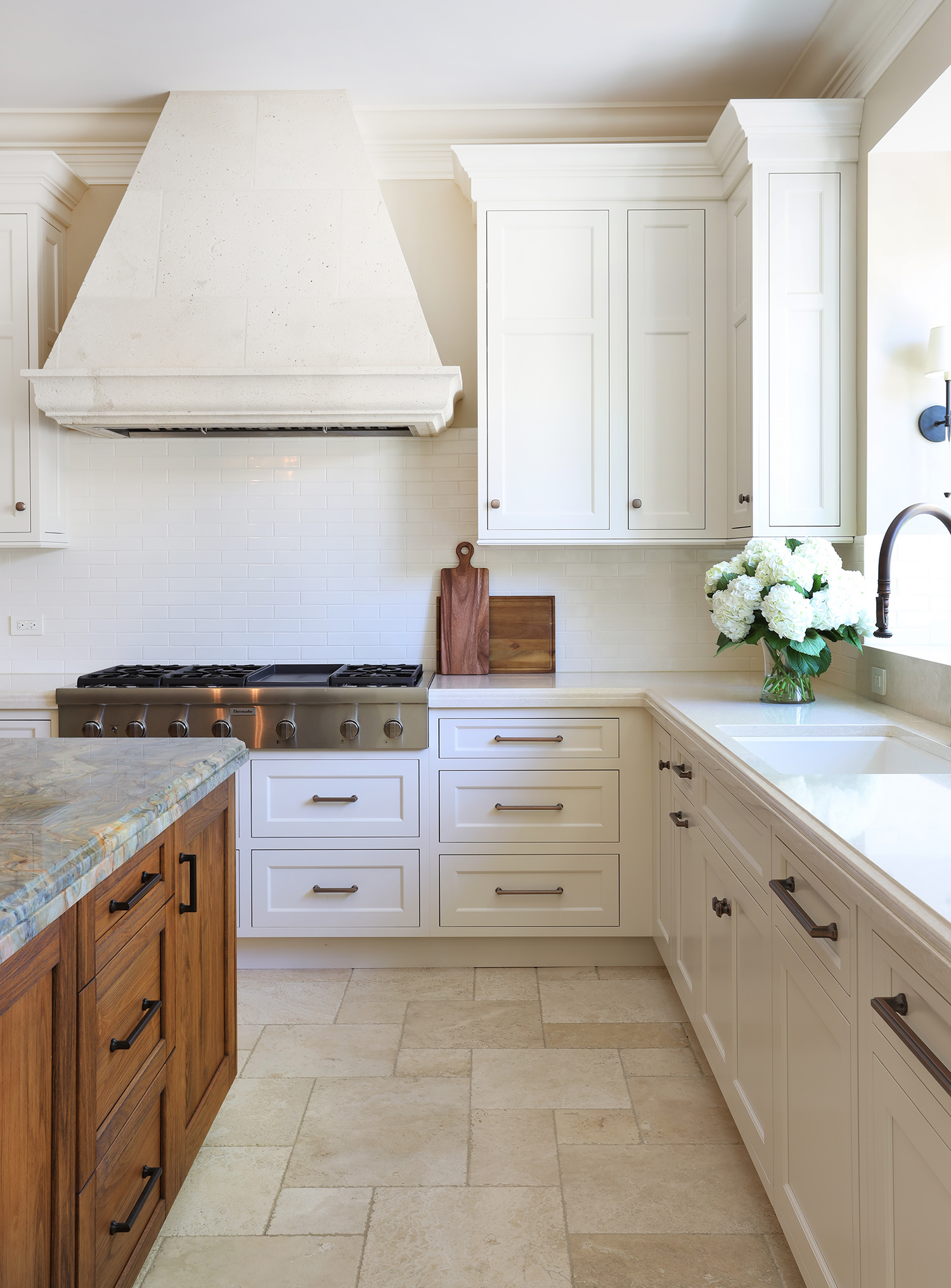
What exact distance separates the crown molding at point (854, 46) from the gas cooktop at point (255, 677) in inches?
92.0

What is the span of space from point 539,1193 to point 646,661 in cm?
206

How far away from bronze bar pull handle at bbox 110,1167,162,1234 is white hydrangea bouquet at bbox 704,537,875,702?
6.33 feet

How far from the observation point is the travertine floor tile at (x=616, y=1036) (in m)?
2.58

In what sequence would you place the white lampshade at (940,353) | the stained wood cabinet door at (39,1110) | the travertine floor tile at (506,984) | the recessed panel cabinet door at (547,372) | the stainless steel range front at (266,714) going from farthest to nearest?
the recessed panel cabinet door at (547,372) → the stainless steel range front at (266,714) → the travertine floor tile at (506,984) → the white lampshade at (940,353) → the stained wood cabinet door at (39,1110)

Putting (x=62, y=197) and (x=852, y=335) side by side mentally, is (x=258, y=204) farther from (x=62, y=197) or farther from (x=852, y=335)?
(x=852, y=335)

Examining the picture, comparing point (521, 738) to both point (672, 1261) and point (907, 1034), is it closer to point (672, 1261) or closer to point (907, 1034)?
point (672, 1261)

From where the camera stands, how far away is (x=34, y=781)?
1.65 m

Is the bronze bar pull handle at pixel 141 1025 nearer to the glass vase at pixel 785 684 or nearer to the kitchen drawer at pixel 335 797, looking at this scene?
the kitchen drawer at pixel 335 797

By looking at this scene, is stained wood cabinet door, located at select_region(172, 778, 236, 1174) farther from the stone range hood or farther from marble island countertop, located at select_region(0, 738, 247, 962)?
the stone range hood

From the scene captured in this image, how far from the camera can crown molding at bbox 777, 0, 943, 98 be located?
245cm

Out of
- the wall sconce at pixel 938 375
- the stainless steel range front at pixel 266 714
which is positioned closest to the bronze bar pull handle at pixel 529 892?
the stainless steel range front at pixel 266 714

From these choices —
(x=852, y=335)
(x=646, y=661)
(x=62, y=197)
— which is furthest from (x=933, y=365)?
(x=62, y=197)

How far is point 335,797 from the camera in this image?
3.06 m

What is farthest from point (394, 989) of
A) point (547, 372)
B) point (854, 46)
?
point (854, 46)
